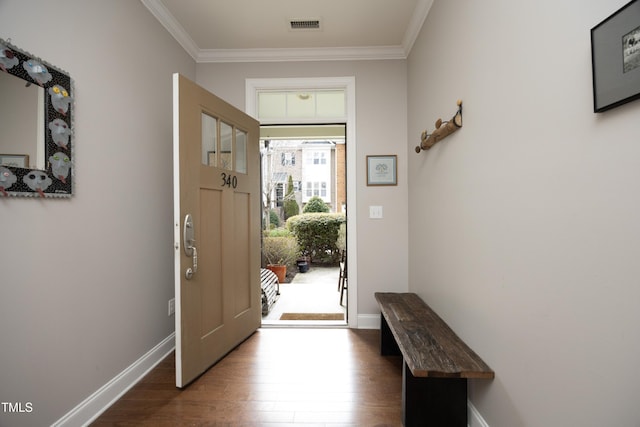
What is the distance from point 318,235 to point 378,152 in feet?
14.1

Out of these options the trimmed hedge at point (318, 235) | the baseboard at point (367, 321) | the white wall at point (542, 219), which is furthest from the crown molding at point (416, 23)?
the trimmed hedge at point (318, 235)

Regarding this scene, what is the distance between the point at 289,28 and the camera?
8.00 feet

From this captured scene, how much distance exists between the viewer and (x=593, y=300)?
81 centimetres

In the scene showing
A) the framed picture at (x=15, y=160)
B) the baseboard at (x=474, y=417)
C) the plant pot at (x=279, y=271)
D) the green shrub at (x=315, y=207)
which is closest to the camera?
the framed picture at (x=15, y=160)

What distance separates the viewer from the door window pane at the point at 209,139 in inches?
82.1

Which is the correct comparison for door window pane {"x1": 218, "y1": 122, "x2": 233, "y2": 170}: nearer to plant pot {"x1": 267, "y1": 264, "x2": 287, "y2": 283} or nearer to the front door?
the front door

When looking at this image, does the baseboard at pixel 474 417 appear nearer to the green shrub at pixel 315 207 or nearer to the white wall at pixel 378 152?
the white wall at pixel 378 152

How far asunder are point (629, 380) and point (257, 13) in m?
2.84

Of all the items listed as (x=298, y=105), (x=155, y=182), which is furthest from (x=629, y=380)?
(x=298, y=105)

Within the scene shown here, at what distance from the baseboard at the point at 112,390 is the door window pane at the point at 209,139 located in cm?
147

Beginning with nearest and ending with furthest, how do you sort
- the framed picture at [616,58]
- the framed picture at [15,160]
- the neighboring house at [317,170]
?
the framed picture at [616,58]
the framed picture at [15,160]
the neighboring house at [317,170]

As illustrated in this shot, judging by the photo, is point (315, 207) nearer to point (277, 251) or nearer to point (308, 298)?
point (277, 251)

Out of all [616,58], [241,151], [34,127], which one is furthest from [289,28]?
[616,58]

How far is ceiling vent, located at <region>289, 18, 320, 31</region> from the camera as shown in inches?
92.5
